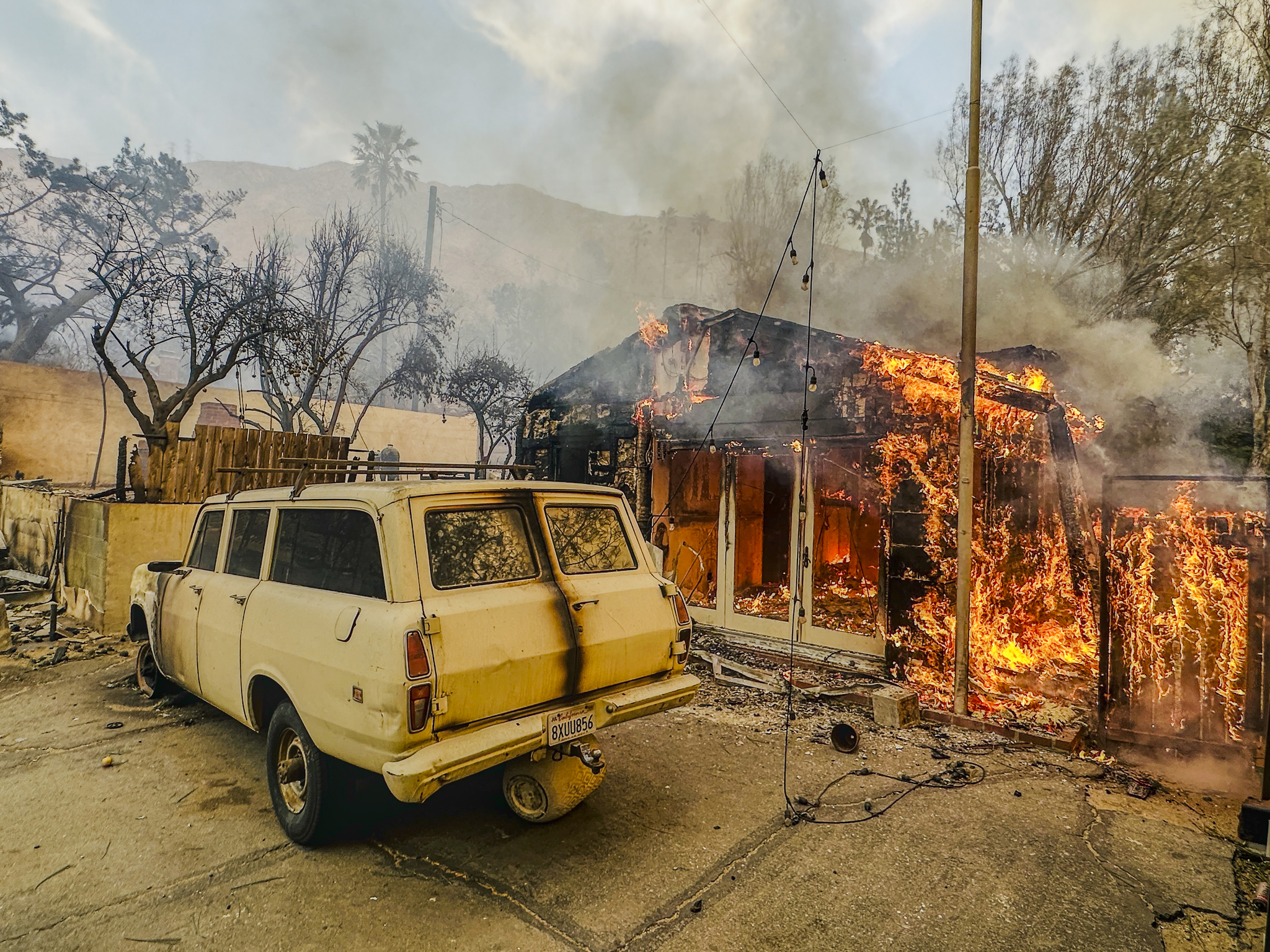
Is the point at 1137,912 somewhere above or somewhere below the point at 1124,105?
below

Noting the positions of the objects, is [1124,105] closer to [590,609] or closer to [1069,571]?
[1069,571]

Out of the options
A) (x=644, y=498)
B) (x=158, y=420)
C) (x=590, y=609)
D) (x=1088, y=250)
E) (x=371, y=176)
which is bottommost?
(x=590, y=609)

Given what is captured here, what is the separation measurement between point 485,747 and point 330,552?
1.51m

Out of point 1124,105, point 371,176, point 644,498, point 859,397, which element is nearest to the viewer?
point 859,397

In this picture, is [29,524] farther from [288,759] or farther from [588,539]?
[588,539]

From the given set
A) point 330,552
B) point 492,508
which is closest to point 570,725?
point 492,508

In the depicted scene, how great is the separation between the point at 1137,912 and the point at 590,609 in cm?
326

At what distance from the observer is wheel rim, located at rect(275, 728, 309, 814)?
12.1 ft

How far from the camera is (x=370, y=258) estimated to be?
22078 millimetres

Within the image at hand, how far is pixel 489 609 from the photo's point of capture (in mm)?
3275

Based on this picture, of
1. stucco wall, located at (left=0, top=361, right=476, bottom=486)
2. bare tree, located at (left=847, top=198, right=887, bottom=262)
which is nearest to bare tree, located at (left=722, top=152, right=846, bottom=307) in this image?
bare tree, located at (left=847, top=198, right=887, bottom=262)

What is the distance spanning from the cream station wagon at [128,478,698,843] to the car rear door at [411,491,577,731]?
0.01 meters

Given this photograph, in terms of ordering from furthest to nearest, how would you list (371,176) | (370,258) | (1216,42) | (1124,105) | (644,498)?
(371,176) < (370,258) < (1124,105) < (1216,42) < (644,498)

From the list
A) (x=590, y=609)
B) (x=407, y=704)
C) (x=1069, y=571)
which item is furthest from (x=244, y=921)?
(x=1069, y=571)
